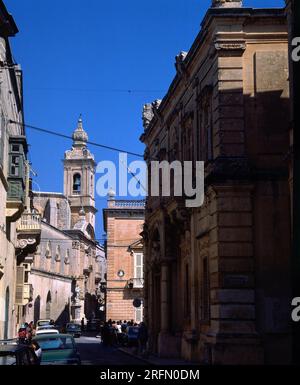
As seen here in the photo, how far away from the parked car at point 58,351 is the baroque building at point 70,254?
103ft

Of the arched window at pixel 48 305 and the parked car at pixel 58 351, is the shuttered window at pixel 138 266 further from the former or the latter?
the parked car at pixel 58 351

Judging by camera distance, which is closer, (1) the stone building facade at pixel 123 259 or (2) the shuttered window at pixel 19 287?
(2) the shuttered window at pixel 19 287

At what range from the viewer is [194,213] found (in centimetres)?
2470

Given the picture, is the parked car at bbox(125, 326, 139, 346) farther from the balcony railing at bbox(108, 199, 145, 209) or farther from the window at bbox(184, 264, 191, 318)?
the balcony railing at bbox(108, 199, 145, 209)

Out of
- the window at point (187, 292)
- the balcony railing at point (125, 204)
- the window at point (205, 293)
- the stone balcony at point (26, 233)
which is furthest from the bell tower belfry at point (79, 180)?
the window at point (205, 293)

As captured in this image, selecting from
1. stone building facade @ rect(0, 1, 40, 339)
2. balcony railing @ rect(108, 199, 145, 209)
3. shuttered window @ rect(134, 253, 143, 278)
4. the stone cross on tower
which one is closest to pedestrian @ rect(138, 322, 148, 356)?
stone building facade @ rect(0, 1, 40, 339)

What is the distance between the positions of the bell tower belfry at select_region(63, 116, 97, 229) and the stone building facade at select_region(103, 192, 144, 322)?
158 ft

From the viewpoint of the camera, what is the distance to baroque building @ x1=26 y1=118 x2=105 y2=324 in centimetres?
6725

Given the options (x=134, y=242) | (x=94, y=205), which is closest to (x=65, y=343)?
(x=134, y=242)

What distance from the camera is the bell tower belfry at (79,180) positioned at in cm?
10994

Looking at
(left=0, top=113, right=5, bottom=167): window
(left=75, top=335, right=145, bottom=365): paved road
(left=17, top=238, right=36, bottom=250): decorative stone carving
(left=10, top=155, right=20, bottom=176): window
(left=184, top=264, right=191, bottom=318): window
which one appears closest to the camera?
(left=0, top=113, right=5, bottom=167): window

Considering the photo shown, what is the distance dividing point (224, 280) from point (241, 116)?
472cm

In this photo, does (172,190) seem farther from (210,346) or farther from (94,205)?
(94,205)

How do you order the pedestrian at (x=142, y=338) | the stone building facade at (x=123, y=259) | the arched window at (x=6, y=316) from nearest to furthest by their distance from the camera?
the arched window at (x=6, y=316) → the pedestrian at (x=142, y=338) → the stone building facade at (x=123, y=259)
